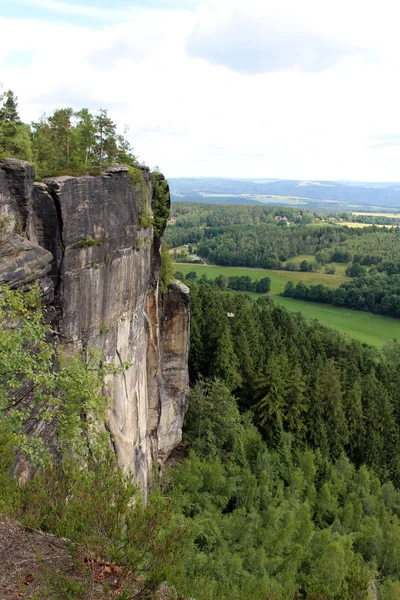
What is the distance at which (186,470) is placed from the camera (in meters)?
28.3

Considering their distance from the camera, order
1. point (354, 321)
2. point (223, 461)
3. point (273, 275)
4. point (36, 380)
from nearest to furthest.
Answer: point (36, 380) < point (223, 461) < point (354, 321) < point (273, 275)

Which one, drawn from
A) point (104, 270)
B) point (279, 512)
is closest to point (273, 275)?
point (279, 512)

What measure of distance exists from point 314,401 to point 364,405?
527 cm

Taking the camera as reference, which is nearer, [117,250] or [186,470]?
[117,250]

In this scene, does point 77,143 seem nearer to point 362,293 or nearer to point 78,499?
point 78,499

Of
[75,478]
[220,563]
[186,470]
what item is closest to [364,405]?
[186,470]

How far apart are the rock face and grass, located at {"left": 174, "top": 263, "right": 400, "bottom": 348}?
5393cm

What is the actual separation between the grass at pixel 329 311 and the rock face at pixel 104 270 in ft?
177

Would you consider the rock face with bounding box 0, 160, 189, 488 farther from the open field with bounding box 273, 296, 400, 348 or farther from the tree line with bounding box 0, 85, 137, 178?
the open field with bounding box 273, 296, 400, 348

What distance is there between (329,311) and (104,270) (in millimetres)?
79246

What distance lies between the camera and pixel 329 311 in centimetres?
9144

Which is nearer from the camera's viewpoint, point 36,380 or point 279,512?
point 36,380

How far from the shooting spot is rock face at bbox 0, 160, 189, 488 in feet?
45.9

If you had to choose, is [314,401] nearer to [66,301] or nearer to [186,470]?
[186,470]
